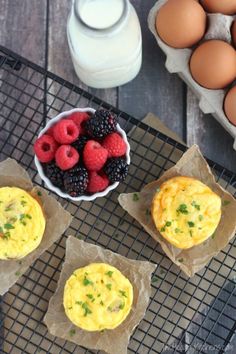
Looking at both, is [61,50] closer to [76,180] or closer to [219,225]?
[76,180]

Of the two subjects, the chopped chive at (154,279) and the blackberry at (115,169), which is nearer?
the blackberry at (115,169)

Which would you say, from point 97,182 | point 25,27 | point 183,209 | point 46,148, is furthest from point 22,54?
point 183,209

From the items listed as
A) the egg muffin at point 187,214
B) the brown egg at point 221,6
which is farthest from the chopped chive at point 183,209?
the brown egg at point 221,6

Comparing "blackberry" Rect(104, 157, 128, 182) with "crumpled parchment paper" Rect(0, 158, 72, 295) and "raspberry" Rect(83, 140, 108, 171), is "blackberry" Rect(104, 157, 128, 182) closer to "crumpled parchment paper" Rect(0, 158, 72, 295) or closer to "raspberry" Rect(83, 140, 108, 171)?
"raspberry" Rect(83, 140, 108, 171)

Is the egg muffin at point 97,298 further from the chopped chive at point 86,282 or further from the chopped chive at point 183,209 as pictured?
the chopped chive at point 183,209

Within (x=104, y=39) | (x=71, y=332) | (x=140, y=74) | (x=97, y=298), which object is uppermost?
(x=104, y=39)

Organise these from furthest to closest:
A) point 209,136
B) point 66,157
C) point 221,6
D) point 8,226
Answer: point 209,136, point 221,6, point 8,226, point 66,157
